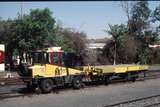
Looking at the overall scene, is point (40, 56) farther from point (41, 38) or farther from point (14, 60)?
point (14, 60)

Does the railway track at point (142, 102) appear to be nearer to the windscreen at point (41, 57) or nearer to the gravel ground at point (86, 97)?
the gravel ground at point (86, 97)

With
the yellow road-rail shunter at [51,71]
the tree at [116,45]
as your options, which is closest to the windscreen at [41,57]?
the yellow road-rail shunter at [51,71]

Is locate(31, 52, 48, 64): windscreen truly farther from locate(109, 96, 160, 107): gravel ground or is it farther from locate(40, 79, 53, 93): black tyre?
locate(109, 96, 160, 107): gravel ground

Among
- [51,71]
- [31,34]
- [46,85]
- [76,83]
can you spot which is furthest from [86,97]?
[31,34]

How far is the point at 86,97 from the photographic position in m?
23.4

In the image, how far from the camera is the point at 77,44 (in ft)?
230

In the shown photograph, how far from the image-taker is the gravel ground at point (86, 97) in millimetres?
20609

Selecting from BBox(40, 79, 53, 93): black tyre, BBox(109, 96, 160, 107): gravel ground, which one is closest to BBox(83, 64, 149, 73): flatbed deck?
BBox(40, 79, 53, 93): black tyre

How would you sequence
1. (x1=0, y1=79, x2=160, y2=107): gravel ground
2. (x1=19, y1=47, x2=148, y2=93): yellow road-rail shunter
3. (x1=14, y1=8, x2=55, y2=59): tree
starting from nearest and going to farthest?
(x1=0, y1=79, x2=160, y2=107): gravel ground → (x1=19, y1=47, x2=148, y2=93): yellow road-rail shunter → (x1=14, y1=8, x2=55, y2=59): tree

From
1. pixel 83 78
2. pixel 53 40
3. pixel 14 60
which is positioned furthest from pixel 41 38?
pixel 83 78

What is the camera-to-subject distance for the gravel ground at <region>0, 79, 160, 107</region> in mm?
20609

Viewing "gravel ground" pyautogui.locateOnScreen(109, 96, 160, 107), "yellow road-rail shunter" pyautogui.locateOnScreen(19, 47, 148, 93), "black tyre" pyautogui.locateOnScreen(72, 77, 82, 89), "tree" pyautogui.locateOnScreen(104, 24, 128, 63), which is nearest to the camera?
"gravel ground" pyautogui.locateOnScreen(109, 96, 160, 107)

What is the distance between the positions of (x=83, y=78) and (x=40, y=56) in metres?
5.05

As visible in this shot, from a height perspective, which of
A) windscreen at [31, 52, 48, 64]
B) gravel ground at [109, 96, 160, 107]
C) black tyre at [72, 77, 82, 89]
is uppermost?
windscreen at [31, 52, 48, 64]
